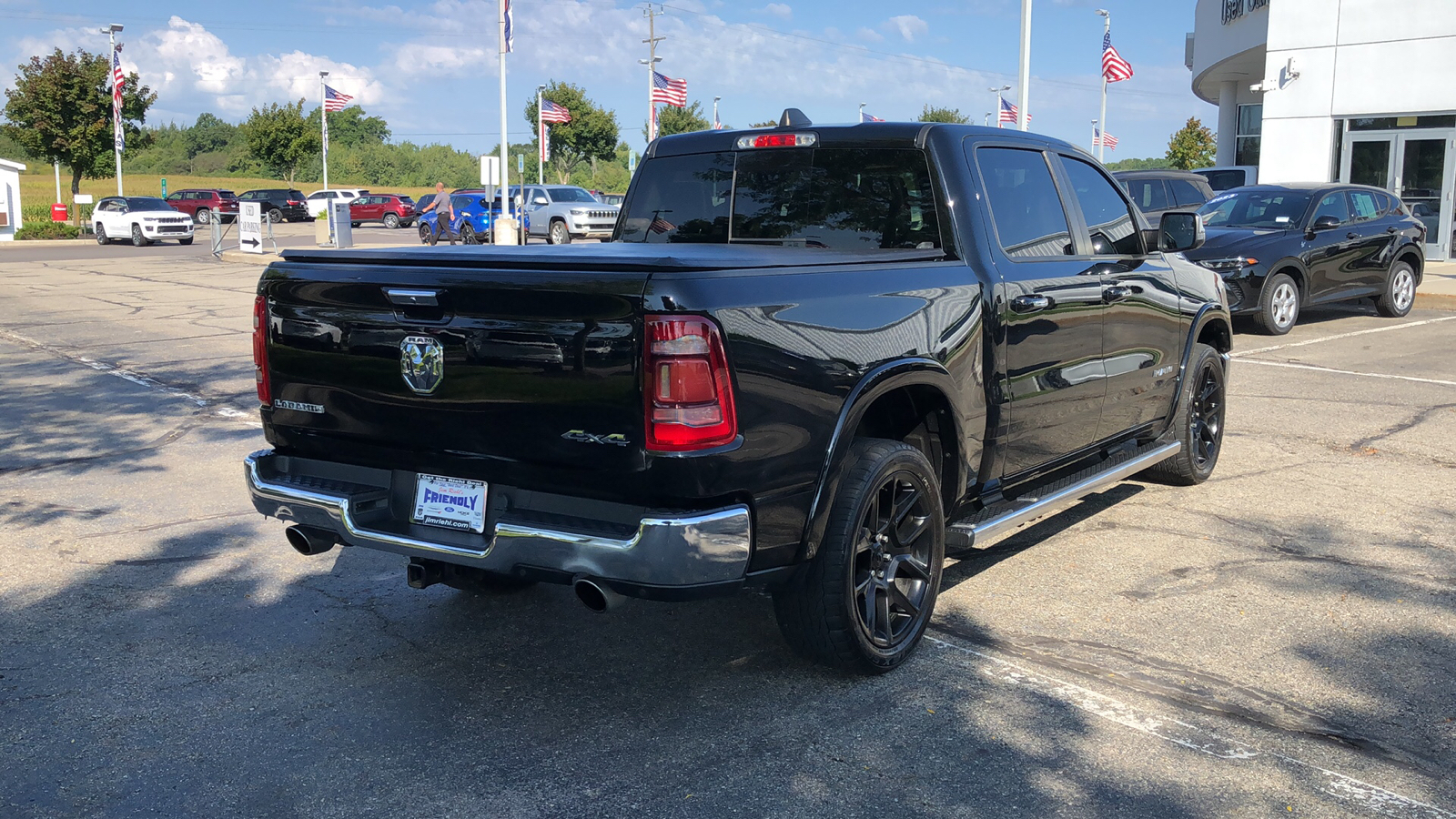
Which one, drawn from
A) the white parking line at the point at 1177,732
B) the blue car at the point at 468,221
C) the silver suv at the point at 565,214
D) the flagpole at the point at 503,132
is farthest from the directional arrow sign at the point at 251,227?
the white parking line at the point at 1177,732

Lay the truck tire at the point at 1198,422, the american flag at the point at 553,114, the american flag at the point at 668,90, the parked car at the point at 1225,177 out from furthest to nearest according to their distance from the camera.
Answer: the american flag at the point at 668,90
the american flag at the point at 553,114
the parked car at the point at 1225,177
the truck tire at the point at 1198,422

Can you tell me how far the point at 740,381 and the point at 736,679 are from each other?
1231 millimetres

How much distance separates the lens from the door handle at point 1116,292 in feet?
17.6

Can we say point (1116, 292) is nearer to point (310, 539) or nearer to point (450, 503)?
point (450, 503)

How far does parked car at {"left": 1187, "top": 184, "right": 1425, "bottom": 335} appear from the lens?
44.3 ft

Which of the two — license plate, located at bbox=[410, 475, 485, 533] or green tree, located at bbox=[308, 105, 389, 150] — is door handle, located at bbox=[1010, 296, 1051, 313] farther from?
green tree, located at bbox=[308, 105, 389, 150]

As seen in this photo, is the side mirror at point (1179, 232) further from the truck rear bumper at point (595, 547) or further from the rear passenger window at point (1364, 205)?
the rear passenger window at point (1364, 205)

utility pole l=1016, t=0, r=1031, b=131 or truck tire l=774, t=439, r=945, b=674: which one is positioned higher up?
utility pole l=1016, t=0, r=1031, b=131

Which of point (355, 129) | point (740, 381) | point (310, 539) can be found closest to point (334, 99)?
point (310, 539)

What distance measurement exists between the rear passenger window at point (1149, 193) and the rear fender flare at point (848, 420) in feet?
46.9

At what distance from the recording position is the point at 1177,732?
145 inches

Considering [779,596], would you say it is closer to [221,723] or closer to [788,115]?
[221,723]

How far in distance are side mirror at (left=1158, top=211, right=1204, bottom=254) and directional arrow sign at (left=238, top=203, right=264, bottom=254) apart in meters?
27.9

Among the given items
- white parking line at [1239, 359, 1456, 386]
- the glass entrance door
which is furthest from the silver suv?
white parking line at [1239, 359, 1456, 386]
